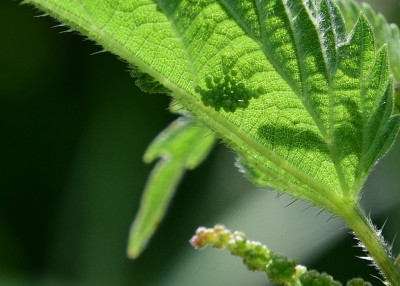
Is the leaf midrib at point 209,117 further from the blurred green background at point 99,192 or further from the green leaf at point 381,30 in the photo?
the blurred green background at point 99,192

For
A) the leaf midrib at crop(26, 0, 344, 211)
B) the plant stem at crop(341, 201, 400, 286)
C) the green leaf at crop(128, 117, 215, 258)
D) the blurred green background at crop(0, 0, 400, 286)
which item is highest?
the leaf midrib at crop(26, 0, 344, 211)

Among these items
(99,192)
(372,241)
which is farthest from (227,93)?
(99,192)

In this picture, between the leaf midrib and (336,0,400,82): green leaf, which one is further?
(336,0,400,82): green leaf

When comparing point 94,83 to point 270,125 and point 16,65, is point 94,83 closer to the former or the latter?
point 16,65

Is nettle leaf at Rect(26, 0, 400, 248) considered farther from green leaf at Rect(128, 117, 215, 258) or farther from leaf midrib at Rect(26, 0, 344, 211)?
green leaf at Rect(128, 117, 215, 258)

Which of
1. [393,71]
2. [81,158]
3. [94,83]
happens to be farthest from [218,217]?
[393,71]

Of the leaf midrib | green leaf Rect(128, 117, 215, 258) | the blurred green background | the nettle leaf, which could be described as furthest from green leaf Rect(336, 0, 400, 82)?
the blurred green background
